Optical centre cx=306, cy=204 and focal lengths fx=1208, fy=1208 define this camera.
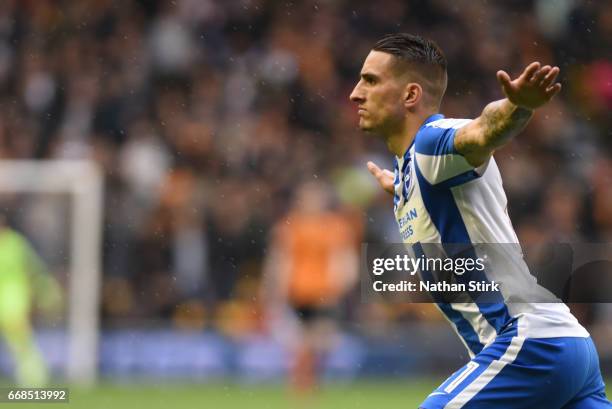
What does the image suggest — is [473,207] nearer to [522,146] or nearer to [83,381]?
[83,381]

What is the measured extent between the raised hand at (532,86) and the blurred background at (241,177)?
7.57 meters

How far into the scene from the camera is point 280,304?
13305mm

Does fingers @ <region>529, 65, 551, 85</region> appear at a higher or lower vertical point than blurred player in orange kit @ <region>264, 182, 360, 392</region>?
lower

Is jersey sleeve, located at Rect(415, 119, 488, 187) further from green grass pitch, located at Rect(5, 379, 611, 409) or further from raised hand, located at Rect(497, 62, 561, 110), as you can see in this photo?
green grass pitch, located at Rect(5, 379, 611, 409)

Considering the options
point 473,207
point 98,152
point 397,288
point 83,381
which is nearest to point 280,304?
point 83,381

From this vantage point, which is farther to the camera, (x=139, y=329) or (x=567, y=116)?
(x=567, y=116)

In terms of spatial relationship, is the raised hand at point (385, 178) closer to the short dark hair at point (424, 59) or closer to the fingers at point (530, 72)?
the short dark hair at point (424, 59)

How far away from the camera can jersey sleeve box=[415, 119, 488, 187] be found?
4.32 m

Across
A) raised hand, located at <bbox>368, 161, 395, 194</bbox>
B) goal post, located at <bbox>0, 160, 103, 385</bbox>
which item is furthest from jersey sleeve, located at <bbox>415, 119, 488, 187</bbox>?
goal post, located at <bbox>0, 160, 103, 385</bbox>

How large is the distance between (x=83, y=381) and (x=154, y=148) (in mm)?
3394

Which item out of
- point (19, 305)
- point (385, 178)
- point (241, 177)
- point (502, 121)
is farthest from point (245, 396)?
point (502, 121)

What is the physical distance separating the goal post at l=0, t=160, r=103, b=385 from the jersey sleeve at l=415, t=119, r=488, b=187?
10030mm

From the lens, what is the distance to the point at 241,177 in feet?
50.6

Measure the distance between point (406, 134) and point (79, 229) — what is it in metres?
10.3
